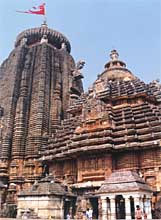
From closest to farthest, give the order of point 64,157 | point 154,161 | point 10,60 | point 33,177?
point 154,161
point 64,157
point 33,177
point 10,60

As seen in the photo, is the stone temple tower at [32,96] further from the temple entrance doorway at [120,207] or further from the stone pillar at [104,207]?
the stone pillar at [104,207]

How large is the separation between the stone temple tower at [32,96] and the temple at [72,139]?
11 centimetres


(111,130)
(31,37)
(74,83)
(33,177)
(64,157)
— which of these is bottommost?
(33,177)

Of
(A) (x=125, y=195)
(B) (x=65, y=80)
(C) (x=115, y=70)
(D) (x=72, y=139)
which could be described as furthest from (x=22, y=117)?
(A) (x=125, y=195)


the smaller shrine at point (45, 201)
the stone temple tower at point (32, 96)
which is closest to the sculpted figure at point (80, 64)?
the stone temple tower at point (32, 96)

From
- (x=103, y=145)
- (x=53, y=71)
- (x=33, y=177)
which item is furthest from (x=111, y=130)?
(x=53, y=71)

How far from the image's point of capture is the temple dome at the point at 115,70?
111 ft

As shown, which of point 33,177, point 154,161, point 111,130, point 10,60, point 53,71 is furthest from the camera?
point 10,60

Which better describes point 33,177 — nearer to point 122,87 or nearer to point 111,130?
point 111,130

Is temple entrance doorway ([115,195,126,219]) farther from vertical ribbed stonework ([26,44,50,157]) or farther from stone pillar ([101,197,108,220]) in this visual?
vertical ribbed stonework ([26,44,50,157])

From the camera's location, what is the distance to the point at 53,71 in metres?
35.5

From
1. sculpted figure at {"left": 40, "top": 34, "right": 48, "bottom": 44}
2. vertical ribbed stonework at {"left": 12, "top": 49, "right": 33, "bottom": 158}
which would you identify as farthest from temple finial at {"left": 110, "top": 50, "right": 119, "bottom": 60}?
vertical ribbed stonework at {"left": 12, "top": 49, "right": 33, "bottom": 158}

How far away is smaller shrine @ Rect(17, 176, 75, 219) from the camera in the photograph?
1855 cm

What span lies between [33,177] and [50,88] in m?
11.5
